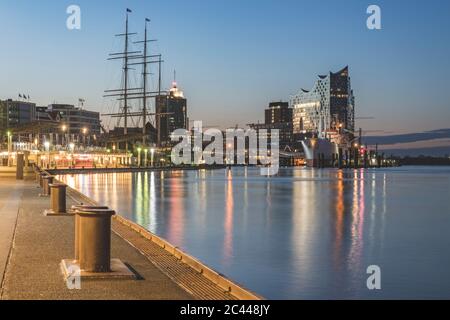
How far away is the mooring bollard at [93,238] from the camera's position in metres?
11.1

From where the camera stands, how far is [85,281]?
10656mm

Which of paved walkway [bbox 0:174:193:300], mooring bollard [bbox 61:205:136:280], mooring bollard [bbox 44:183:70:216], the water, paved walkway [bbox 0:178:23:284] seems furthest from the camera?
mooring bollard [bbox 44:183:70:216]

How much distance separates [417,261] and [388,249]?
3128mm

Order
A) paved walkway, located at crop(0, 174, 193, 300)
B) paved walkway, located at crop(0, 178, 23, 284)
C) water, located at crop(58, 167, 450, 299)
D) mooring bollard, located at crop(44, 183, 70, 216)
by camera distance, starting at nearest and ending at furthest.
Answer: paved walkway, located at crop(0, 174, 193, 300), paved walkway, located at crop(0, 178, 23, 284), water, located at crop(58, 167, 450, 299), mooring bollard, located at crop(44, 183, 70, 216)

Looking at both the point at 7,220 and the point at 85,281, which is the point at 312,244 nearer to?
the point at 7,220

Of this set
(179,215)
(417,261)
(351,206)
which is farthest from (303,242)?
(351,206)

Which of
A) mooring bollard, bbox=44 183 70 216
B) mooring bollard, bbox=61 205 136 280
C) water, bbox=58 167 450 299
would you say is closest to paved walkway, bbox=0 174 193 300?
mooring bollard, bbox=61 205 136 280

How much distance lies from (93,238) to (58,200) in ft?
38.3

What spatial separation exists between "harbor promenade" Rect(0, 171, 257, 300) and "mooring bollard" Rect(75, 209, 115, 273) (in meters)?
0.45

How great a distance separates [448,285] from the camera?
646 inches

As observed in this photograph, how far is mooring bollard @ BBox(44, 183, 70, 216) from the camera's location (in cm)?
2176

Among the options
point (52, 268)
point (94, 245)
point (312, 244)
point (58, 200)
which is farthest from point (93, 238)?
point (312, 244)

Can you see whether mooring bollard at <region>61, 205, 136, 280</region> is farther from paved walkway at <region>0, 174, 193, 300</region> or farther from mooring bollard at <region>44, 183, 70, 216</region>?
mooring bollard at <region>44, 183, 70, 216</region>
